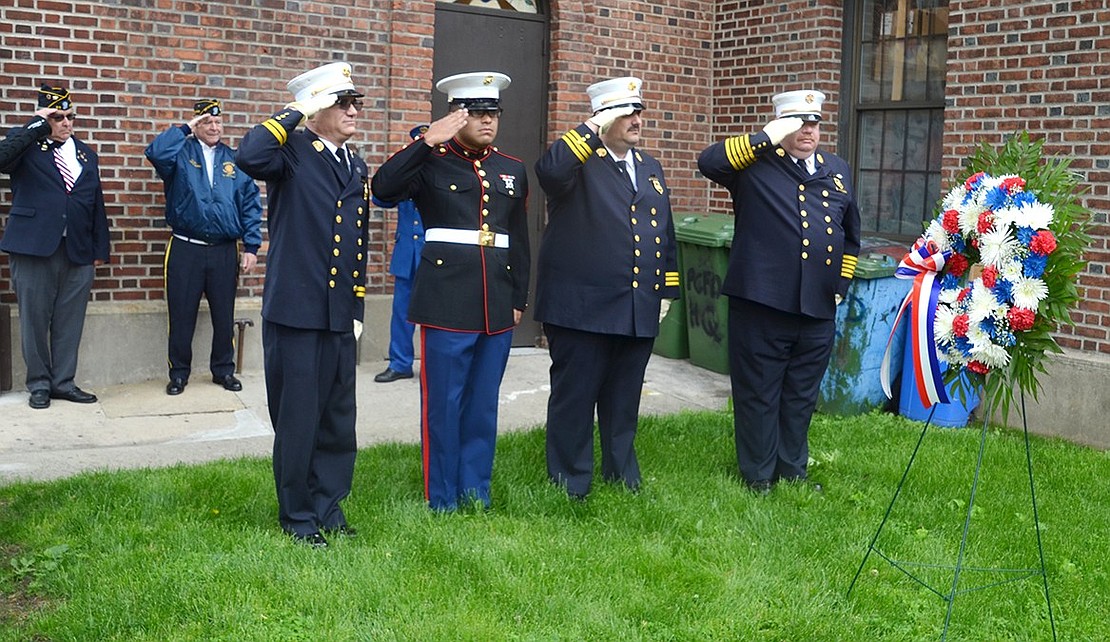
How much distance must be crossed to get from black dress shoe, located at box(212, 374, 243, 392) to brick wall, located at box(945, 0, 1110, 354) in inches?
210

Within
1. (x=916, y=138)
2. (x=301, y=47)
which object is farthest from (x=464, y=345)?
(x=916, y=138)

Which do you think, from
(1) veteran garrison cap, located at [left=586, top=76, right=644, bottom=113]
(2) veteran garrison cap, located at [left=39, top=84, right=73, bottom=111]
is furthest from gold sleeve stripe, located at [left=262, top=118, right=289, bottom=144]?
(2) veteran garrison cap, located at [left=39, top=84, right=73, bottom=111]

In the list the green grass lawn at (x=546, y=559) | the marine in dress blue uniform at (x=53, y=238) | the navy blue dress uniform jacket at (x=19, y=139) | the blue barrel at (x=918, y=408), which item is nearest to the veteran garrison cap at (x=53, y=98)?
the marine in dress blue uniform at (x=53, y=238)

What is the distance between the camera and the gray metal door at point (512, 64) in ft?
32.2

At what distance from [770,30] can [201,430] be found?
5957 millimetres

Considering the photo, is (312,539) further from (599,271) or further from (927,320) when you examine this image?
(927,320)

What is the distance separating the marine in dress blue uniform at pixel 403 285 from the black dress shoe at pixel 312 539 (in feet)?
12.3

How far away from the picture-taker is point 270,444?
7.25 metres

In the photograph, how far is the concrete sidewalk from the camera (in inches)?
271

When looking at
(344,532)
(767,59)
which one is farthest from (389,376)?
(767,59)

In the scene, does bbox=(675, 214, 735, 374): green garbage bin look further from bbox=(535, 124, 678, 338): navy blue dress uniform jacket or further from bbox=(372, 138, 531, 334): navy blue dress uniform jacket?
bbox=(372, 138, 531, 334): navy blue dress uniform jacket

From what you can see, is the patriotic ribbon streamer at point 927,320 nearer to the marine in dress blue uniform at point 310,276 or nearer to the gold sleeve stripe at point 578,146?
the gold sleeve stripe at point 578,146

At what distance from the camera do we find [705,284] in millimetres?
9695

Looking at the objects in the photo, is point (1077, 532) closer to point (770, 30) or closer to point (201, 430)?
point (201, 430)
